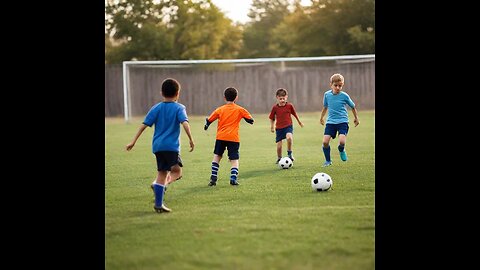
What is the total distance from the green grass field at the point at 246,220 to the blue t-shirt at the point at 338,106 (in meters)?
0.67

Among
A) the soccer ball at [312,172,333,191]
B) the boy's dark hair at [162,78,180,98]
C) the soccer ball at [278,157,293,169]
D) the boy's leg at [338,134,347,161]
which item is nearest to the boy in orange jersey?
the soccer ball at [312,172,333,191]

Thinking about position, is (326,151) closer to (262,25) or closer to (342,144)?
(342,144)

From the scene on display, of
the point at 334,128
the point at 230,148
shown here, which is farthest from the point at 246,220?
the point at 334,128

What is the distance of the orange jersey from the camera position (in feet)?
25.6

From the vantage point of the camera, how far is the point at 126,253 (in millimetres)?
4750

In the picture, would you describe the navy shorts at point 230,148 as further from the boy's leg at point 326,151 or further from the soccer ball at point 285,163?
the boy's leg at point 326,151

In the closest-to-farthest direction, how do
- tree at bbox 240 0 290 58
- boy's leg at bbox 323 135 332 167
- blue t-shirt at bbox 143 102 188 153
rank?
1. blue t-shirt at bbox 143 102 188 153
2. boy's leg at bbox 323 135 332 167
3. tree at bbox 240 0 290 58

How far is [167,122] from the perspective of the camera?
616cm

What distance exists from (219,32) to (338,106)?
18744 mm

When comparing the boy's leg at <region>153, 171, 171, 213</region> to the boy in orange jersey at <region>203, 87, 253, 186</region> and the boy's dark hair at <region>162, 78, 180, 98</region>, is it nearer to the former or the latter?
the boy's dark hair at <region>162, 78, 180, 98</region>

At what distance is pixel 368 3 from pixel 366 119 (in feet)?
33.5

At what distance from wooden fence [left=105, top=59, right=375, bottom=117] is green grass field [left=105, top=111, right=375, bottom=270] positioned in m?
13.6
